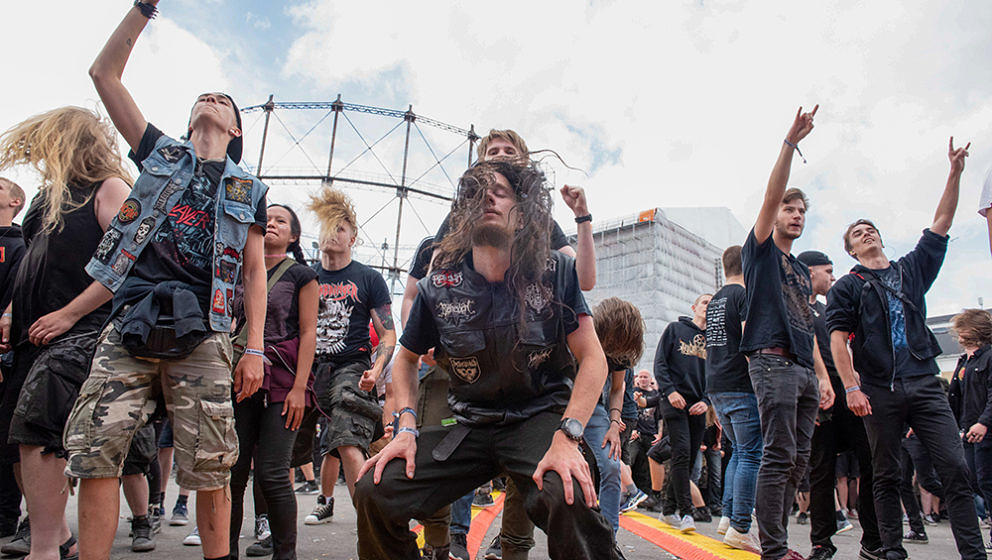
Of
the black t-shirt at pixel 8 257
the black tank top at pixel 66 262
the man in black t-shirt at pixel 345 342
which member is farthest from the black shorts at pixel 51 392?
the black t-shirt at pixel 8 257

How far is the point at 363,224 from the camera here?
2806 cm

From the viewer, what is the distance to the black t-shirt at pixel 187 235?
2535 millimetres

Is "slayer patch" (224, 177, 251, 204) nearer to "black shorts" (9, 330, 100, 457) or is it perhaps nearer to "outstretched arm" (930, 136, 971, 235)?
"black shorts" (9, 330, 100, 457)

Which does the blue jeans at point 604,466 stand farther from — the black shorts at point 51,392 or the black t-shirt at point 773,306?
the black shorts at point 51,392

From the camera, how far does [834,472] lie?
419 cm

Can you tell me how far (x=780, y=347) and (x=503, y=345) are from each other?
224cm

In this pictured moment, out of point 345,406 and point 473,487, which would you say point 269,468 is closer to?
point 345,406

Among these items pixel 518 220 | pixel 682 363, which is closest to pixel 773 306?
pixel 518 220

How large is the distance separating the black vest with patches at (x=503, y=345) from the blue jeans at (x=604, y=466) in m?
1.16

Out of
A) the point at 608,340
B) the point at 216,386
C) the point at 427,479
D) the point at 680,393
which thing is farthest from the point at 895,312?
the point at 216,386

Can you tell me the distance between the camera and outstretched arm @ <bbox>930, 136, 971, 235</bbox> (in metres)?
3.93

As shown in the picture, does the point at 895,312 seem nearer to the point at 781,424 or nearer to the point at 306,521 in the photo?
the point at 781,424

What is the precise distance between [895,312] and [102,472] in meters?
4.55

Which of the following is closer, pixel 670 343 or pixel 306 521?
pixel 306 521
